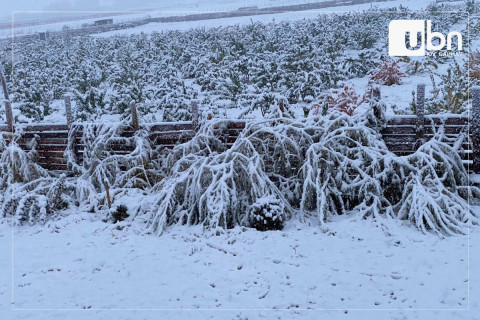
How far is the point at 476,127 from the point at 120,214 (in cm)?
599

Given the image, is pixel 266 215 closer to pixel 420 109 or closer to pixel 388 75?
pixel 420 109

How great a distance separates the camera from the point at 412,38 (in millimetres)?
19062

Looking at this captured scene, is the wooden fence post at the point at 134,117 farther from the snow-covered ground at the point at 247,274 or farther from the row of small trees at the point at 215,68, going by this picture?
the snow-covered ground at the point at 247,274

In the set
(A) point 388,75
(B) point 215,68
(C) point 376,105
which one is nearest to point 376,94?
(C) point 376,105

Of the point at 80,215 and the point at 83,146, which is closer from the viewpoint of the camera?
the point at 80,215

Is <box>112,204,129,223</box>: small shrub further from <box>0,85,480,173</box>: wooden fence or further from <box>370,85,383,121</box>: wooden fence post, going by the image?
<box>370,85,383,121</box>: wooden fence post

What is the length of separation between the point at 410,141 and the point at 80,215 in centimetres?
583

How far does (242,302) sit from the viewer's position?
15.9ft

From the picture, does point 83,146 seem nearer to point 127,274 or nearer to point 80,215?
point 80,215

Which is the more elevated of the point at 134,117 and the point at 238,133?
the point at 134,117

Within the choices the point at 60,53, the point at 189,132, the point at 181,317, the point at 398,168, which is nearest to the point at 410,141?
the point at 398,168

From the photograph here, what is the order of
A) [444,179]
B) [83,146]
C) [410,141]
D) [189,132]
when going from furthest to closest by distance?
[83,146], [189,132], [410,141], [444,179]

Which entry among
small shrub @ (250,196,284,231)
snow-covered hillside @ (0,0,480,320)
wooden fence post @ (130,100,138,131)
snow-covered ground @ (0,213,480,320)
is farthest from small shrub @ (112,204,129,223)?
small shrub @ (250,196,284,231)

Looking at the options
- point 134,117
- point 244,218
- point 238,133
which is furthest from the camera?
point 134,117
